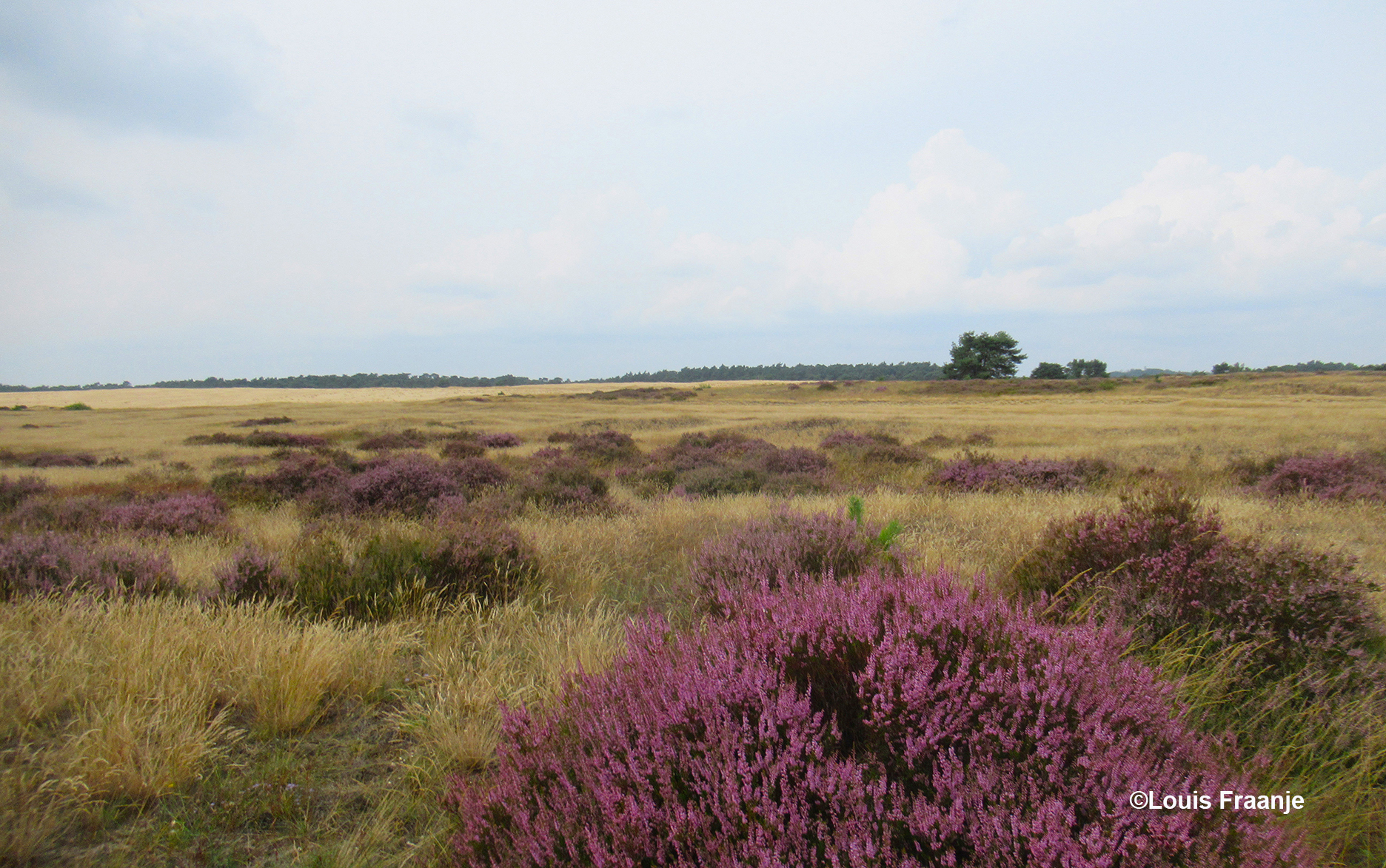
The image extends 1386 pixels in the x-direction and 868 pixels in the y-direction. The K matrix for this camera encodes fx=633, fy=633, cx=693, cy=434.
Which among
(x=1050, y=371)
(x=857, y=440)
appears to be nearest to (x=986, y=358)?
(x=1050, y=371)

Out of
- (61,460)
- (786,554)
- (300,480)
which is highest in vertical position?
(786,554)

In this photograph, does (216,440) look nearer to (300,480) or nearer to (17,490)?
(17,490)

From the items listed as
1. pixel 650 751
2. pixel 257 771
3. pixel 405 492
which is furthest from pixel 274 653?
pixel 405 492

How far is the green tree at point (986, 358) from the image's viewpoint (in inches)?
3246

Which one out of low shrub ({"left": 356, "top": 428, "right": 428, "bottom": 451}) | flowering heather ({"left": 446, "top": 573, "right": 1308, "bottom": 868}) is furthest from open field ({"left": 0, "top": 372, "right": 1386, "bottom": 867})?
low shrub ({"left": 356, "top": 428, "right": 428, "bottom": 451})

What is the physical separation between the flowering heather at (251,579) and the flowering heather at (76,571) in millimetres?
344

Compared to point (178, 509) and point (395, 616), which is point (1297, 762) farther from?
point (178, 509)

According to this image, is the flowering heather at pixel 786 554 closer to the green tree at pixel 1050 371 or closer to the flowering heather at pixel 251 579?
the flowering heather at pixel 251 579

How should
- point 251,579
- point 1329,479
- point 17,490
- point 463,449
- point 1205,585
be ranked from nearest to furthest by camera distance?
point 1205,585, point 251,579, point 1329,479, point 17,490, point 463,449

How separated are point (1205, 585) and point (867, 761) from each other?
328cm

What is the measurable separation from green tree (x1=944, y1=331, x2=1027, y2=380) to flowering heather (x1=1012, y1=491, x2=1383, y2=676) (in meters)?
83.6

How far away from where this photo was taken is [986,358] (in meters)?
83.6

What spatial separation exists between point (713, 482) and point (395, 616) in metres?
8.30

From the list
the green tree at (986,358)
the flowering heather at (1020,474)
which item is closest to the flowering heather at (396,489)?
the flowering heather at (1020,474)
